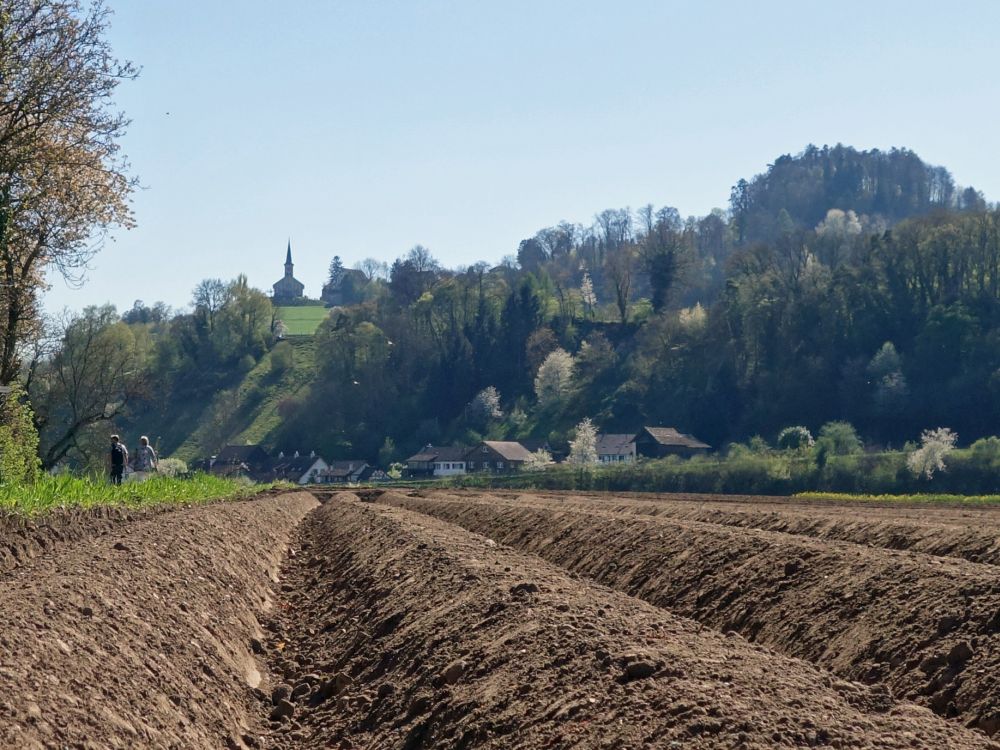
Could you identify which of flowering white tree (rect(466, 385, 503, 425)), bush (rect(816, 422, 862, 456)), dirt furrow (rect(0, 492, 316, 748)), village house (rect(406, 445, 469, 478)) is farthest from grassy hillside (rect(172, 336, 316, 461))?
dirt furrow (rect(0, 492, 316, 748))

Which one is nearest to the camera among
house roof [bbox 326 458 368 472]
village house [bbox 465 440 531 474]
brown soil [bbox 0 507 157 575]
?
brown soil [bbox 0 507 157 575]

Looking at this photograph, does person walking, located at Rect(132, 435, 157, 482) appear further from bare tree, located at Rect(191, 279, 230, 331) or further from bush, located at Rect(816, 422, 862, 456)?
bare tree, located at Rect(191, 279, 230, 331)

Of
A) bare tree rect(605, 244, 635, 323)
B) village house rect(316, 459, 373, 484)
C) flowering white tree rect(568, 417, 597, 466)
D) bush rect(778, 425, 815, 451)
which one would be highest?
bare tree rect(605, 244, 635, 323)

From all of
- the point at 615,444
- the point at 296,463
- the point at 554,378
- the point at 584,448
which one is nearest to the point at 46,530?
the point at 584,448

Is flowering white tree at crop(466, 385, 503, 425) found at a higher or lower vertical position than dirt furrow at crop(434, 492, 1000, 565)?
higher

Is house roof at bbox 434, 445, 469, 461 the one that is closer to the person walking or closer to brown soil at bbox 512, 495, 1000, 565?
the person walking

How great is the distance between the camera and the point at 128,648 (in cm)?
1005

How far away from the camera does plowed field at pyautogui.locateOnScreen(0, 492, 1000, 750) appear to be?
773 centimetres

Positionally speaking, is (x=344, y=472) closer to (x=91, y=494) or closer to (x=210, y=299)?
(x=210, y=299)

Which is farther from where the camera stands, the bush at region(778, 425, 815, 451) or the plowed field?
the bush at region(778, 425, 815, 451)

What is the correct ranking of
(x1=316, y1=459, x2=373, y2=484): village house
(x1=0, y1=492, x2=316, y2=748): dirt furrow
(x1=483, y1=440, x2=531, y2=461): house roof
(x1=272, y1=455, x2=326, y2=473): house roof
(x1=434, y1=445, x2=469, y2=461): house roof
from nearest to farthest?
1. (x1=0, y1=492, x2=316, y2=748): dirt furrow
2. (x1=483, y1=440, x2=531, y2=461): house roof
3. (x1=316, y1=459, x2=373, y2=484): village house
4. (x1=434, y1=445, x2=469, y2=461): house roof
5. (x1=272, y1=455, x2=326, y2=473): house roof

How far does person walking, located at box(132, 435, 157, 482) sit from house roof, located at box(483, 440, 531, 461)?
83164mm

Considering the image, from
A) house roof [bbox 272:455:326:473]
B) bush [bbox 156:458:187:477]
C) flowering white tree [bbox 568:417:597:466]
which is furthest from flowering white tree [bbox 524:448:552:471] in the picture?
bush [bbox 156:458:187:477]

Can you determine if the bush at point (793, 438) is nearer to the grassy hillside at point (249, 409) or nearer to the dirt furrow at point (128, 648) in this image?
the grassy hillside at point (249, 409)
